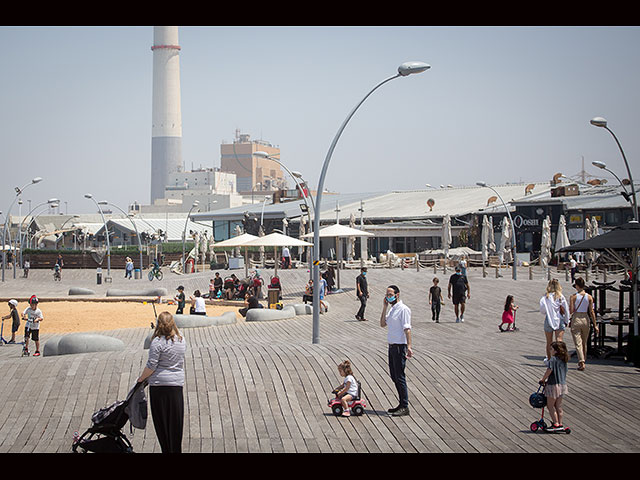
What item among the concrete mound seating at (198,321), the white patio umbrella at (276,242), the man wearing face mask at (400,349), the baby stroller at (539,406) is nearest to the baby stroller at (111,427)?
the man wearing face mask at (400,349)

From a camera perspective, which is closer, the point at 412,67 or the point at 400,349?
the point at 400,349

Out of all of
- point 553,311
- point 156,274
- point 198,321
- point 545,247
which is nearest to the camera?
point 553,311

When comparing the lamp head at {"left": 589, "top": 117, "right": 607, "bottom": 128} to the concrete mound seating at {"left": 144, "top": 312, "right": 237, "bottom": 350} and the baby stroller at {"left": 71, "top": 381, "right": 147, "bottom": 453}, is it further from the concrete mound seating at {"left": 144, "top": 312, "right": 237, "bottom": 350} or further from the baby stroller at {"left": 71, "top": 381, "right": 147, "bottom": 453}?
the baby stroller at {"left": 71, "top": 381, "right": 147, "bottom": 453}

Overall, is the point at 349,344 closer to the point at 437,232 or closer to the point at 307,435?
the point at 307,435

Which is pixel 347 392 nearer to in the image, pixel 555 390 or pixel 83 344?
pixel 555 390

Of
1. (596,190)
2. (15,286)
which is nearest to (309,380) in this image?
(15,286)

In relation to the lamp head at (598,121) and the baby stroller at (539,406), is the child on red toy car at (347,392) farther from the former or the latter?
the lamp head at (598,121)

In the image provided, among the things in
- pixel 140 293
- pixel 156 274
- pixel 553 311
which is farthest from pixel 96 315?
pixel 553 311

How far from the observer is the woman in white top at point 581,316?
12445 millimetres

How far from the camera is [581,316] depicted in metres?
12.6

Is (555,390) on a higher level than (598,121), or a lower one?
lower

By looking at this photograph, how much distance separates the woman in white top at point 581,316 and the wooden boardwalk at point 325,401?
1.37 ft

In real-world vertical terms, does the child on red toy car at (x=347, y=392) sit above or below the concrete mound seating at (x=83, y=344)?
below

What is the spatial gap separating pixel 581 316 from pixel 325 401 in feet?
18.2
